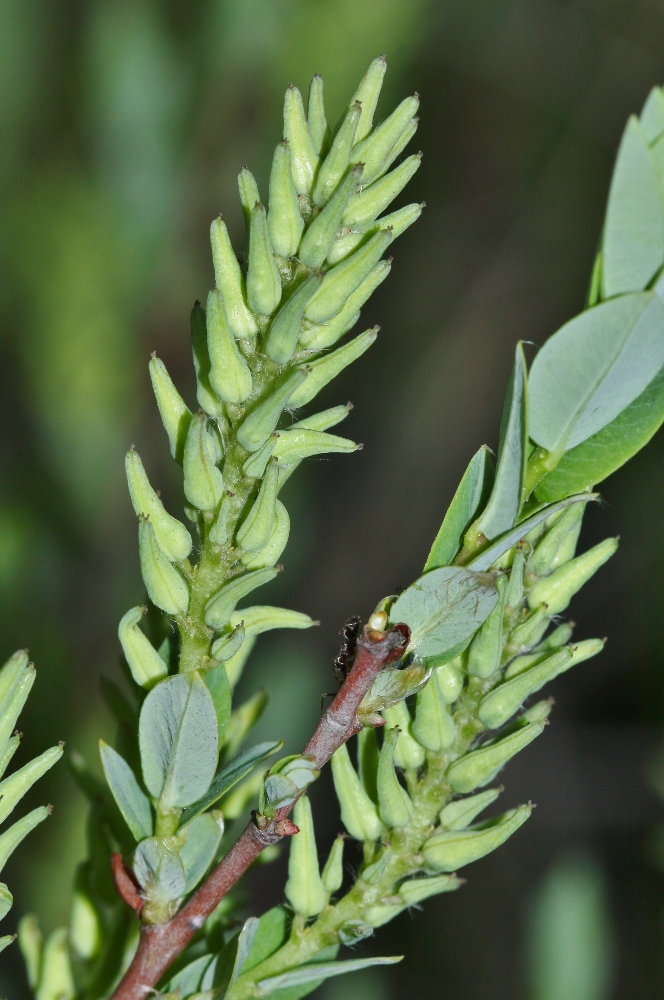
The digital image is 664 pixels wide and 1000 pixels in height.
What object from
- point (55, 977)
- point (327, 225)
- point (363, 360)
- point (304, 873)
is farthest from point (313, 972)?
point (363, 360)

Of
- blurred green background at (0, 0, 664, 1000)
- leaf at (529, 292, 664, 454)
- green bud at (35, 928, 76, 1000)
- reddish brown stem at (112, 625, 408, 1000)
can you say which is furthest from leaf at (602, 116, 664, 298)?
blurred green background at (0, 0, 664, 1000)

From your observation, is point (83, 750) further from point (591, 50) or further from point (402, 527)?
point (591, 50)

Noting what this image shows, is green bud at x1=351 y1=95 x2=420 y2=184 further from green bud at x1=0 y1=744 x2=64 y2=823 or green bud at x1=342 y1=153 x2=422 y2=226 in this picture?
green bud at x1=0 y1=744 x2=64 y2=823

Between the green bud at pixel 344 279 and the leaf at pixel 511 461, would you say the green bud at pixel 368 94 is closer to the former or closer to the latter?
the green bud at pixel 344 279

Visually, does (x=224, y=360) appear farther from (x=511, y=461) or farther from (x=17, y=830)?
(x=17, y=830)

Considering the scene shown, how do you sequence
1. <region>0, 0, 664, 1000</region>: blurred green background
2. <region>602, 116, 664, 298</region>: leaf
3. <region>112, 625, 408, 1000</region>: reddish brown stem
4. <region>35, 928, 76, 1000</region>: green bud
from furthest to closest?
<region>0, 0, 664, 1000</region>: blurred green background → <region>35, 928, 76, 1000</region>: green bud → <region>112, 625, 408, 1000</region>: reddish brown stem → <region>602, 116, 664, 298</region>: leaf

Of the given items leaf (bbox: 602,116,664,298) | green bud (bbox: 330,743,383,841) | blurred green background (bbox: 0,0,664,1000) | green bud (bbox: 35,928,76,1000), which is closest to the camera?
leaf (bbox: 602,116,664,298)
